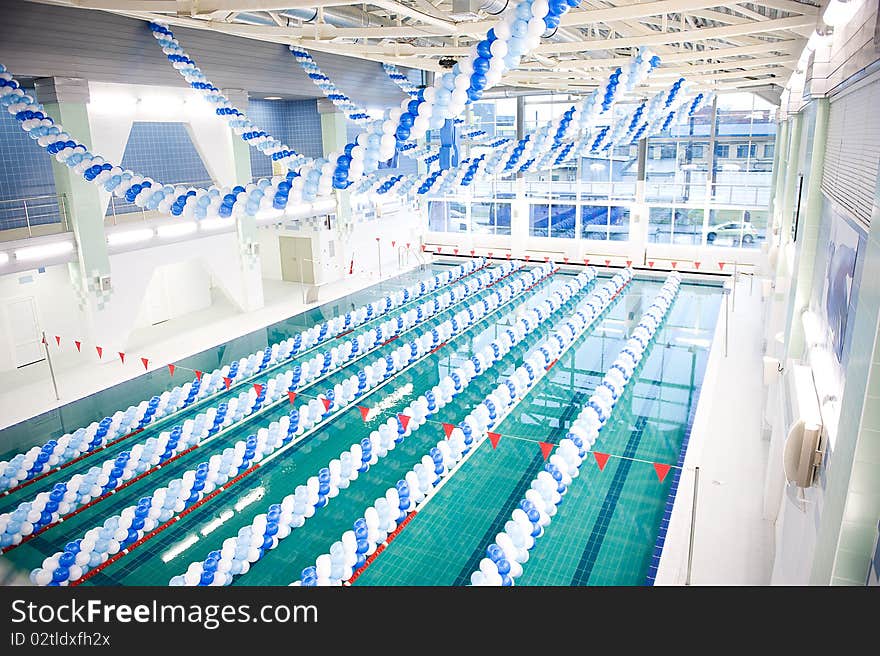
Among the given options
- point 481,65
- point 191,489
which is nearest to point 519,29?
point 481,65

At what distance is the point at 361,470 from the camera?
27.3 ft

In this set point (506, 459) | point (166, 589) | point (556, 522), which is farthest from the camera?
point (506, 459)

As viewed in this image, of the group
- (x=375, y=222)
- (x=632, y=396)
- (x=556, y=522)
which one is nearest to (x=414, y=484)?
(x=556, y=522)

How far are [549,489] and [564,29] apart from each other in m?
9.57

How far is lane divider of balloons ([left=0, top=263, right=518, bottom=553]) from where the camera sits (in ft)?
23.6

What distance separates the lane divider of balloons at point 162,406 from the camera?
827cm

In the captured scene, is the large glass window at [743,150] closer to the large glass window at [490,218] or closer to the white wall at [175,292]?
the large glass window at [490,218]

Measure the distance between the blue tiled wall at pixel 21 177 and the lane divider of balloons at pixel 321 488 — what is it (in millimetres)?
8729

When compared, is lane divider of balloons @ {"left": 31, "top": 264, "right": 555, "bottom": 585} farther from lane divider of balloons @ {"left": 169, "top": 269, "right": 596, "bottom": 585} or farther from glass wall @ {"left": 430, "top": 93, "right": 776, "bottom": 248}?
glass wall @ {"left": 430, "top": 93, "right": 776, "bottom": 248}

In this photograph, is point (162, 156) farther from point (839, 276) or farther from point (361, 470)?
point (839, 276)

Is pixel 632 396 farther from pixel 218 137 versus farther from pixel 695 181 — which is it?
pixel 695 181

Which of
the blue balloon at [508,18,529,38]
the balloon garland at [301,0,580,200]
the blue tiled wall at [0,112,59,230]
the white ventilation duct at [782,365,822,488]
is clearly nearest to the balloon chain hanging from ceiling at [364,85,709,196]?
the balloon garland at [301,0,580,200]

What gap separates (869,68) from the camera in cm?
491

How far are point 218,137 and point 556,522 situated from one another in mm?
12060
